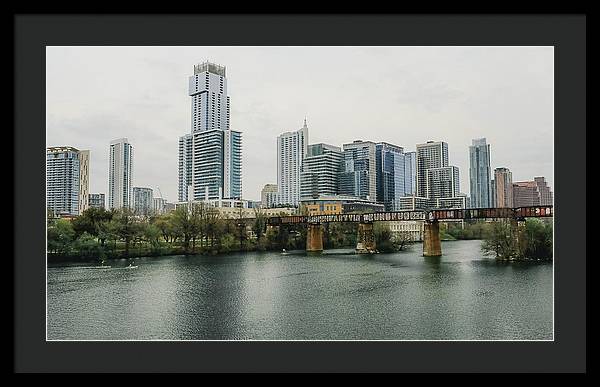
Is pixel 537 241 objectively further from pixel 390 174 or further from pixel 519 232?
pixel 390 174

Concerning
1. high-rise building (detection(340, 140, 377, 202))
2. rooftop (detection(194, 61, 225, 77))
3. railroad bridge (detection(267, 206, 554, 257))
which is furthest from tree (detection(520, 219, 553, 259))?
rooftop (detection(194, 61, 225, 77))

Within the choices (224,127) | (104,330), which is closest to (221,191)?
(224,127)

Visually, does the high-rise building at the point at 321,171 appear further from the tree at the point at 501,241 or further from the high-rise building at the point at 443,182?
the tree at the point at 501,241
